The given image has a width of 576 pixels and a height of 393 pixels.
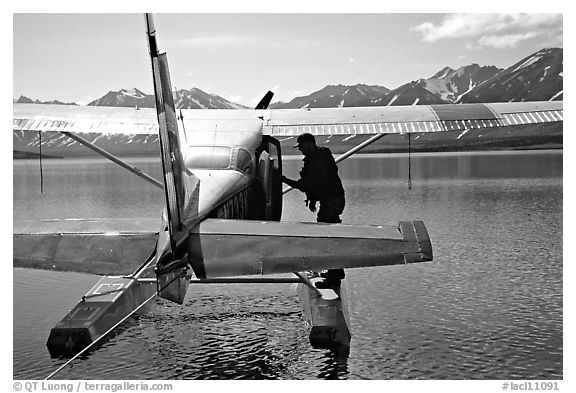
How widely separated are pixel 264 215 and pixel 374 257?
3.62 metres

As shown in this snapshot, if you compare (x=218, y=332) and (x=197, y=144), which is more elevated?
(x=197, y=144)

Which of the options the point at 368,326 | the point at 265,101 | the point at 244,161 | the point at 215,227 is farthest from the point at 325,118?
the point at 215,227

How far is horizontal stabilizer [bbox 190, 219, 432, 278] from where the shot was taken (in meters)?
5.92

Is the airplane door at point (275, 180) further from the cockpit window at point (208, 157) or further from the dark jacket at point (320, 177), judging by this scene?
the cockpit window at point (208, 157)

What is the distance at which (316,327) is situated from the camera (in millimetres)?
8109

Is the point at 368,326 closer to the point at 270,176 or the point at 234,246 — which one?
the point at 270,176

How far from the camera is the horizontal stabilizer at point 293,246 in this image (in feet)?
19.4

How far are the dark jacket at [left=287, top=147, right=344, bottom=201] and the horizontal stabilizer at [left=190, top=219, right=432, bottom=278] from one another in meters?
2.63

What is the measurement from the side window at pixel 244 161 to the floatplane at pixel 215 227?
2 centimetres

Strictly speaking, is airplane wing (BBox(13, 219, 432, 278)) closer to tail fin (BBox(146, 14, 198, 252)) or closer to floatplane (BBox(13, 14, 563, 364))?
floatplane (BBox(13, 14, 563, 364))

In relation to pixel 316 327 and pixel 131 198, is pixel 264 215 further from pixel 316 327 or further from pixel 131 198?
pixel 131 198

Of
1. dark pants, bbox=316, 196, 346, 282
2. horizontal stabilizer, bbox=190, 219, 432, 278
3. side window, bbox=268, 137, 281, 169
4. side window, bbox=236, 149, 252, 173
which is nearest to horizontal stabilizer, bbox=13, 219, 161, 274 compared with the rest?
→ horizontal stabilizer, bbox=190, 219, 432, 278
